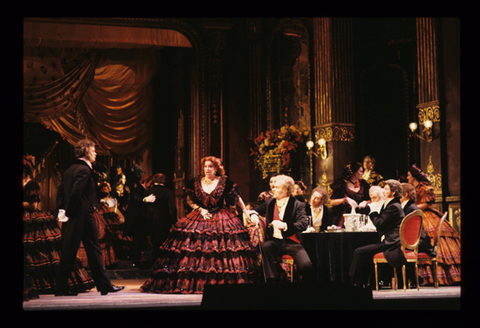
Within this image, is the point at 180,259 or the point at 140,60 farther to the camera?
the point at 140,60

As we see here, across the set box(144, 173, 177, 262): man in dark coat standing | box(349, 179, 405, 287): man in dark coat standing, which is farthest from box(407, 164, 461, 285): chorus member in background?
box(144, 173, 177, 262): man in dark coat standing

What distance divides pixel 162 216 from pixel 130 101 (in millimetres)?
3277

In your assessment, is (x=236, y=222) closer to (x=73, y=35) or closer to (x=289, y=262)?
(x=289, y=262)

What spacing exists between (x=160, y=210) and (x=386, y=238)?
3.20 meters

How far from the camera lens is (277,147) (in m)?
10.1

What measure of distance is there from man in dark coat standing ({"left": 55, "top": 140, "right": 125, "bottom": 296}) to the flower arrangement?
3873 millimetres

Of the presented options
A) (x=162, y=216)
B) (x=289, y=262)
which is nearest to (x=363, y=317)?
(x=289, y=262)

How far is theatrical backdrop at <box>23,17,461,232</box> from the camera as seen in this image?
33.0 ft

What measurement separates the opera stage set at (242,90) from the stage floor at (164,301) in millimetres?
3288

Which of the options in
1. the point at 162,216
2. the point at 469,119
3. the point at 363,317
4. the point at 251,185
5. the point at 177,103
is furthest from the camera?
the point at 177,103

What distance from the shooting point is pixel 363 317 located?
5.62 metres

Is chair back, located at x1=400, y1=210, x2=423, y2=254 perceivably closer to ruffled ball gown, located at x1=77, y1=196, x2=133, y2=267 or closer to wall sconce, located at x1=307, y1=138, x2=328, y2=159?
wall sconce, located at x1=307, y1=138, x2=328, y2=159

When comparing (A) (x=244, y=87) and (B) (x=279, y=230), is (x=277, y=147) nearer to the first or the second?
(A) (x=244, y=87)

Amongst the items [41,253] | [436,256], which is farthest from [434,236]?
[41,253]
